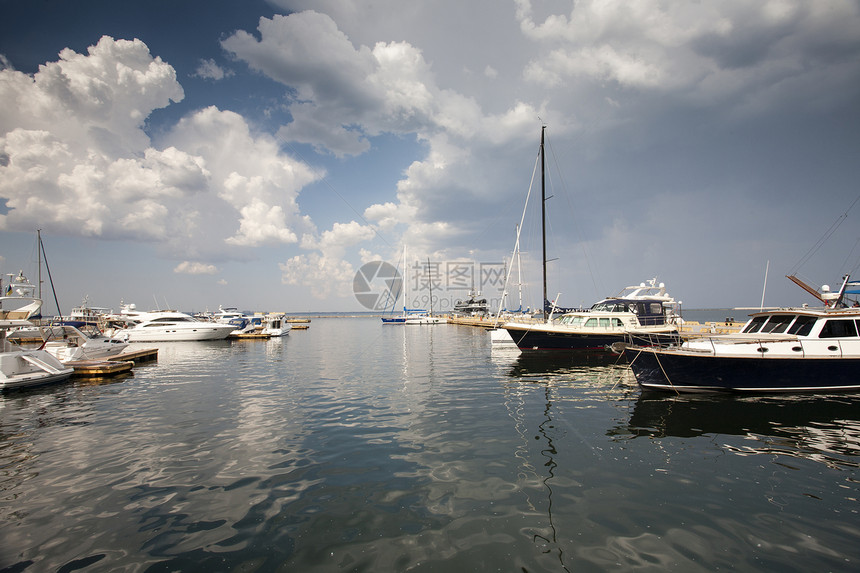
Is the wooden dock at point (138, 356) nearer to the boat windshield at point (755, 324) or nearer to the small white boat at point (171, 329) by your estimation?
the small white boat at point (171, 329)

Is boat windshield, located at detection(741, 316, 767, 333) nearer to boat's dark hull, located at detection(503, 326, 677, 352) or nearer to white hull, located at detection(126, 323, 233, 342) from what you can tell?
boat's dark hull, located at detection(503, 326, 677, 352)

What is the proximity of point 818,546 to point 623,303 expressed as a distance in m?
25.4

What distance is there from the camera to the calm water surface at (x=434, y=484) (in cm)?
509

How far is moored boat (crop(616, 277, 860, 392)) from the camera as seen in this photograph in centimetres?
1330

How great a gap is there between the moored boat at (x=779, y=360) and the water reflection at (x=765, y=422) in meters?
Answer: 0.52

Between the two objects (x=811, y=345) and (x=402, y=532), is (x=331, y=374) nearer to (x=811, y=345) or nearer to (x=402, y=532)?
(x=402, y=532)

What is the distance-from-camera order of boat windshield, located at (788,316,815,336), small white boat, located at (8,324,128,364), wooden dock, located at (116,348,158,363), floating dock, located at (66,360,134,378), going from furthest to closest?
wooden dock, located at (116,348,158,363), small white boat, located at (8,324,128,364), floating dock, located at (66,360,134,378), boat windshield, located at (788,316,815,336)

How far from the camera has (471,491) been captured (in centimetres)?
676

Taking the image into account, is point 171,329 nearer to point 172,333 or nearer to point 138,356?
point 172,333

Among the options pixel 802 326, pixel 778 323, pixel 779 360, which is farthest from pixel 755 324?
pixel 779 360

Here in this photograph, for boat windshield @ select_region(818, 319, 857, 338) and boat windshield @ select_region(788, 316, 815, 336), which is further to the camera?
boat windshield @ select_region(788, 316, 815, 336)

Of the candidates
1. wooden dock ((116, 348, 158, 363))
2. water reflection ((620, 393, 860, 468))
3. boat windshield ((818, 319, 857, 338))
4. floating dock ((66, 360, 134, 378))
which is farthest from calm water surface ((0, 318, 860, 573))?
wooden dock ((116, 348, 158, 363))

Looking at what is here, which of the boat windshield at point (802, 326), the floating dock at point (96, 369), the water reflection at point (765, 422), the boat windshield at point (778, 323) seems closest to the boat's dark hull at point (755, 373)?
the water reflection at point (765, 422)

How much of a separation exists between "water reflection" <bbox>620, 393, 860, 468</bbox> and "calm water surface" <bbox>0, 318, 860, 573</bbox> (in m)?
0.08
